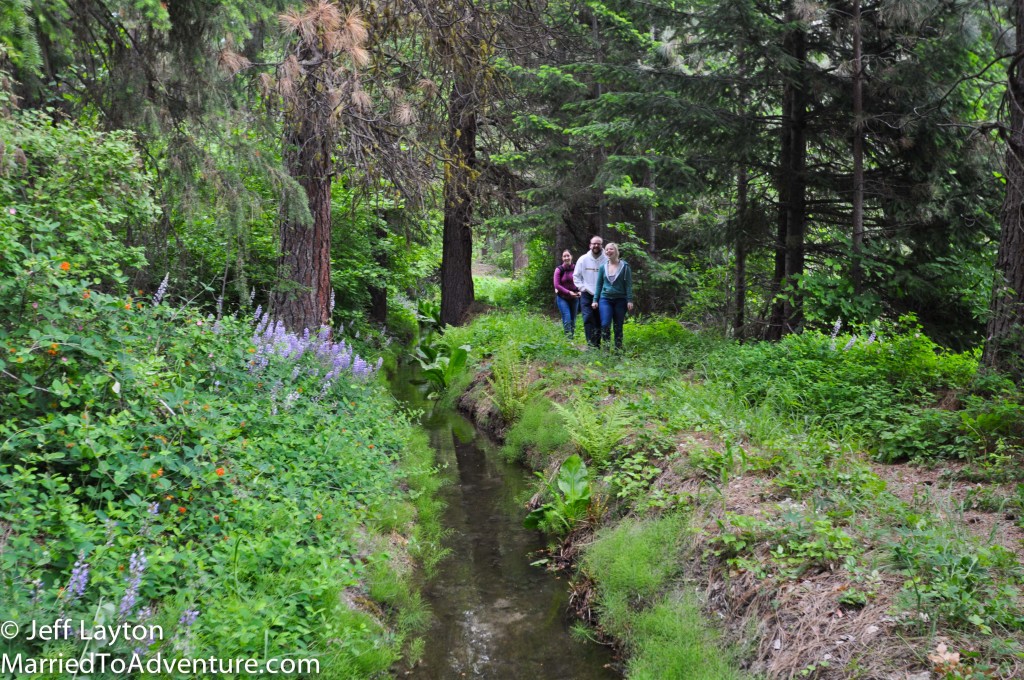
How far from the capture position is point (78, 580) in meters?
2.95

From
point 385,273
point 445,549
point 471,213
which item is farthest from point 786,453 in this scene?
point 471,213

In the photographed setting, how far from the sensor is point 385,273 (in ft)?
44.3

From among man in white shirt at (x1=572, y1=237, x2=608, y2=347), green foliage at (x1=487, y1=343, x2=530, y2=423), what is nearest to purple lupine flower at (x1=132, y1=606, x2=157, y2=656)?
green foliage at (x1=487, y1=343, x2=530, y2=423)

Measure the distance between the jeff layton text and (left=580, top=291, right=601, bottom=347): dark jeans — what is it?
799 centimetres

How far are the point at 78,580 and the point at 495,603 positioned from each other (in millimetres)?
2866

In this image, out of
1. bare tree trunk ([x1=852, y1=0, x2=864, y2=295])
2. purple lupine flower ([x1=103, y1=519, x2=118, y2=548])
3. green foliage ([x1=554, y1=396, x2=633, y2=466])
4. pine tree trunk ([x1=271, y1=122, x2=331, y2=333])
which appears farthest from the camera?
bare tree trunk ([x1=852, y1=0, x2=864, y2=295])

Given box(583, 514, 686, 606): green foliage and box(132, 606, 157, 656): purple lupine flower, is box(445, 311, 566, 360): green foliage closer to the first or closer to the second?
box(583, 514, 686, 606): green foliage

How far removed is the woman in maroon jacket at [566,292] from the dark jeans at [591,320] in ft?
5.33

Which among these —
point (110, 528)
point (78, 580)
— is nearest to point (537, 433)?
point (110, 528)

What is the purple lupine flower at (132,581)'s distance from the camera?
2.97m

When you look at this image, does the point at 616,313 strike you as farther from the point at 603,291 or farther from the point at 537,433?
the point at 537,433

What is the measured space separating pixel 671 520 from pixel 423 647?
195 cm

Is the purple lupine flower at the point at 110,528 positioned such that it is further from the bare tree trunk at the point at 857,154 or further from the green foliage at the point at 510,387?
the bare tree trunk at the point at 857,154

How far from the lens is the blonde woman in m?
9.61
